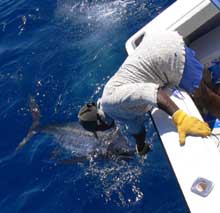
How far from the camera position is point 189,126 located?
334 centimetres

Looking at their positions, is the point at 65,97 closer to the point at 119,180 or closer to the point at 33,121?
the point at 33,121

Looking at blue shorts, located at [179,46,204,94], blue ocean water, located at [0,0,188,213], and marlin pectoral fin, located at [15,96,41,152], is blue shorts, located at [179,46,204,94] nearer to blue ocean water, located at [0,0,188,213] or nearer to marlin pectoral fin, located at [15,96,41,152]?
blue ocean water, located at [0,0,188,213]

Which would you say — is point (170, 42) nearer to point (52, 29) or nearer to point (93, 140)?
point (93, 140)

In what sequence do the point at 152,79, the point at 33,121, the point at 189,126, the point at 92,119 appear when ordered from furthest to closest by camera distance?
the point at 33,121 → the point at 92,119 → the point at 152,79 → the point at 189,126

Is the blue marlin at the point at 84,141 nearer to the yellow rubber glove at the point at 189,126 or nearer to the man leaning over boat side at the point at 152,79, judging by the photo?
the man leaning over boat side at the point at 152,79

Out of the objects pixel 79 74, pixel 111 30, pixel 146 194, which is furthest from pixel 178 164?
pixel 111 30

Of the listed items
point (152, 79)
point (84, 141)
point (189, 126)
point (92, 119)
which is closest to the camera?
point (189, 126)

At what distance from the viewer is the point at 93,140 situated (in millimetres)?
6309

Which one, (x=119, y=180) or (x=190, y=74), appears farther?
(x=119, y=180)

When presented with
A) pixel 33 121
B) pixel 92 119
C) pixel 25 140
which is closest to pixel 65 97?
pixel 33 121

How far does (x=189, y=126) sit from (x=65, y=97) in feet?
14.1

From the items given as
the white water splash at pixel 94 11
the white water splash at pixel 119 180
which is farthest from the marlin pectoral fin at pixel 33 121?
the white water splash at pixel 94 11

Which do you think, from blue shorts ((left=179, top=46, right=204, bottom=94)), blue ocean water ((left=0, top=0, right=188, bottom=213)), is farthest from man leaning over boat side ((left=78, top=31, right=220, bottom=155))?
blue ocean water ((left=0, top=0, right=188, bottom=213))

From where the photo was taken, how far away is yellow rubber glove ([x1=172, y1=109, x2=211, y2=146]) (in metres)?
3.33
